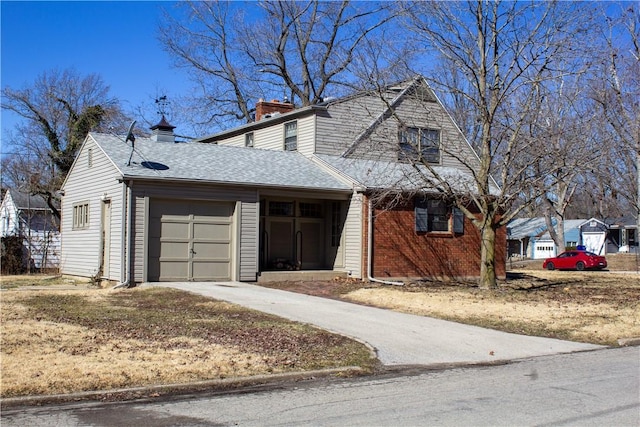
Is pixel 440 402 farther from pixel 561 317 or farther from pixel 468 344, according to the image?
pixel 561 317

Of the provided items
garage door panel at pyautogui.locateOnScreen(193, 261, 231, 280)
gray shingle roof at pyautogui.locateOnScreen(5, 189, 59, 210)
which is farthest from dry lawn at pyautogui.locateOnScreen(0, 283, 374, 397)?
gray shingle roof at pyautogui.locateOnScreen(5, 189, 59, 210)

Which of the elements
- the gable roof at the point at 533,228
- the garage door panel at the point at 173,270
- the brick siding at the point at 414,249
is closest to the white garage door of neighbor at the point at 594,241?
the gable roof at the point at 533,228

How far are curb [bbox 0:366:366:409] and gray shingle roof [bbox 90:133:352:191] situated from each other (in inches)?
465

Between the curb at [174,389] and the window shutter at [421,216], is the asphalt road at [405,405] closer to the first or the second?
the curb at [174,389]

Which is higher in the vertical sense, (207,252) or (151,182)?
(151,182)

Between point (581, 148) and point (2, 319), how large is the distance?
15.5 m

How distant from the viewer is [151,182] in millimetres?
19797

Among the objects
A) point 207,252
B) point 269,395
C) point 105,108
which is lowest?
point 269,395

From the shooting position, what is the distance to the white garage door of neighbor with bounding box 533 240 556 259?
58.8 metres

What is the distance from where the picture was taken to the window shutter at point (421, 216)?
23.4m

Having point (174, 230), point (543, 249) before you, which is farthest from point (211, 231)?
point (543, 249)

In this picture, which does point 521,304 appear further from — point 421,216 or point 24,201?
point 24,201

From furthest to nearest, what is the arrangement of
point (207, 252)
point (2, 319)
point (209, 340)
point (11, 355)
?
point (207, 252), point (2, 319), point (209, 340), point (11, 355)

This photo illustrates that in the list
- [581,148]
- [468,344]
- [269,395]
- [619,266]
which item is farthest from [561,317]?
[619,266]
